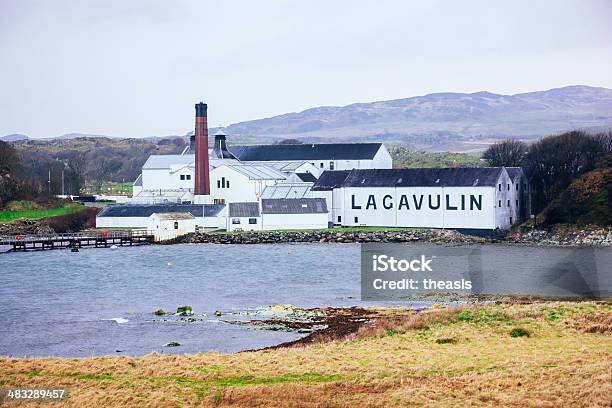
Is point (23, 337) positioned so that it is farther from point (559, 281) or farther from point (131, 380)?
point (559, 281)

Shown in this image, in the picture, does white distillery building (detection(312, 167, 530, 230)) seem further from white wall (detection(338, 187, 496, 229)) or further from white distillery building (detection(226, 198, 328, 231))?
white distillery building (detection(226, 198, 328, 231))

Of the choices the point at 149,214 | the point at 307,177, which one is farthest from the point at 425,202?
the point at 149,214

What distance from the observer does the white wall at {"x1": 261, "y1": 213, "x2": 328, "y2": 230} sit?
75.3 meters

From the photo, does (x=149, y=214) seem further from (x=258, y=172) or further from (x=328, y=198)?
(x=328, y=198)

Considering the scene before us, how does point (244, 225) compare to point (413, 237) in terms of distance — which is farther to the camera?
point (244, 225)

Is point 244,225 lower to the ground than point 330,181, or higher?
lower

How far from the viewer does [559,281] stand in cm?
4494

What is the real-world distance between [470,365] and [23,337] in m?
16.5

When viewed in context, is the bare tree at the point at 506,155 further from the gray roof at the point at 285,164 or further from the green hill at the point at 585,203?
the gray roof at the point at 285,164

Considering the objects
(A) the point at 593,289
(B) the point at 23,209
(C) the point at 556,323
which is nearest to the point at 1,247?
(B) the point at 23,209

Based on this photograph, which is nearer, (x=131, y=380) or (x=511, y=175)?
(x=131, y=380)

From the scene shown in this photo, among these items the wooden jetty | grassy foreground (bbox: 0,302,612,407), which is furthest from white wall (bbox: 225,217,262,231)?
grassy foreground (bbox: 0,302,612,407)

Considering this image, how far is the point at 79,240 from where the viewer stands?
226 ft

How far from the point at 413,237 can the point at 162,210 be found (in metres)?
19.6
